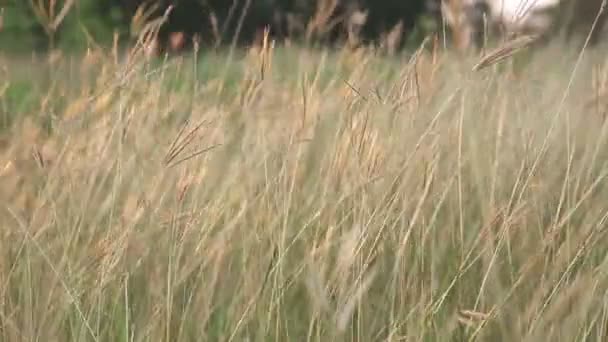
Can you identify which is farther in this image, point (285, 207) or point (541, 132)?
point (541, 132)

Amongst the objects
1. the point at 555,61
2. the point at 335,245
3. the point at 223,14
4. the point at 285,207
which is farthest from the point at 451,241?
the point at 223,14

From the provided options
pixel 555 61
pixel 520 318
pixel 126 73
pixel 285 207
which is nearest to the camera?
pixel 520 318

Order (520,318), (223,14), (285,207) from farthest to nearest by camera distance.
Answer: (223,14) → (285,207) → (520,318)

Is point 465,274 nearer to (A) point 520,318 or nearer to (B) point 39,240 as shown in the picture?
(A) point 520,318

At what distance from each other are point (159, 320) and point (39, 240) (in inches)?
11.3

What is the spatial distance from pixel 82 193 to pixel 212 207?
22cm

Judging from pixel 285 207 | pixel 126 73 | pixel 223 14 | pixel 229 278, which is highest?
pixel 126 73

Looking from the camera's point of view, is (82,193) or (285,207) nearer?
(285,207)

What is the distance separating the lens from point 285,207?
4.56 feet

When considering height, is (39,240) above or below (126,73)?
below

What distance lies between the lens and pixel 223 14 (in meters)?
10.6

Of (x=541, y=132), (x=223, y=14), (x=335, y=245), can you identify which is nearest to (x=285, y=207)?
(x=335, y=245)

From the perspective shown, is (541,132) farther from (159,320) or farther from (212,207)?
(159,320)

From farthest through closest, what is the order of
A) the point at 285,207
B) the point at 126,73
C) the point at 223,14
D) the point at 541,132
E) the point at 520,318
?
the point at 223,14 < the point at 541,132 < the point at 126,73 < the point at 285,207 < the point at 520,318
